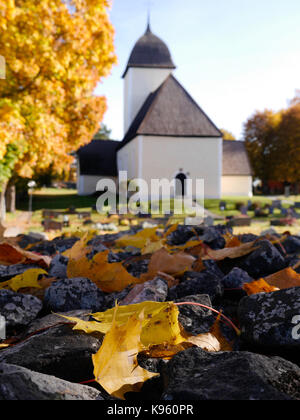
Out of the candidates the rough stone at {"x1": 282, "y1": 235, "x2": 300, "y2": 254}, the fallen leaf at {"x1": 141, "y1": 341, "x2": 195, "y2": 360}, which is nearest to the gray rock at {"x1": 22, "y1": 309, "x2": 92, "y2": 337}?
the fallen leaf at {"x1": 141, "y1": 341, "x2": 195, "y2": 360}

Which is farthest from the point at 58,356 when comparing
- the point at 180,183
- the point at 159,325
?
the point at 180,183

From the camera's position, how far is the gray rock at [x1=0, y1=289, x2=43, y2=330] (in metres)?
1.63

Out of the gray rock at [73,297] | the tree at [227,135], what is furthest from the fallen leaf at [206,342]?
the tree at [227,135]

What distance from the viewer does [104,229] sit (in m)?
12.7

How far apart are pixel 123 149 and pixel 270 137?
21.2 m

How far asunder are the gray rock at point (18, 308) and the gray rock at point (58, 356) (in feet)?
1.26

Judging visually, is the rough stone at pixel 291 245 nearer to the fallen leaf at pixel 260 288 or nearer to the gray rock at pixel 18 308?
the fallen leaf at pixel 260 288

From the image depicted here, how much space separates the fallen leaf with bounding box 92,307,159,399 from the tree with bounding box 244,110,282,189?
163 feet

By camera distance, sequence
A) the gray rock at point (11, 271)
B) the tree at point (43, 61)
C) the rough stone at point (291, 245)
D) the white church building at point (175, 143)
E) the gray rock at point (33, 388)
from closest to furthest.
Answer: the gray rock at point (33, 388) → the gray rock at point (11, 271) → the rough stone at point (291, 245) → the tree at point (43, 61) → the white church building at point (175, 143)

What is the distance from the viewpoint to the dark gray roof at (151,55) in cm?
3831

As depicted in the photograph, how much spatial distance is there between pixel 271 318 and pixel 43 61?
889 centimetres

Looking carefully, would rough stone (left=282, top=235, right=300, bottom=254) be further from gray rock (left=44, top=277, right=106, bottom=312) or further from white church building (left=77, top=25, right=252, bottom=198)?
white church building (left=77, top=25, right=252, bottom=198)

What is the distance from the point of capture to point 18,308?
168cm
